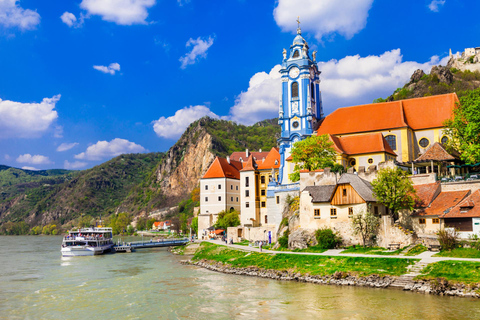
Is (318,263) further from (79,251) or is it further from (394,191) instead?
(79,251)

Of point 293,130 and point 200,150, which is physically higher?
point 200,150

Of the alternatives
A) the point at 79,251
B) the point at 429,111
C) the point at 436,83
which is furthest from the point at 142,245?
the point at 436,83

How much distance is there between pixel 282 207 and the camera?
4975cm

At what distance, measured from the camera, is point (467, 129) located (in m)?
40.3

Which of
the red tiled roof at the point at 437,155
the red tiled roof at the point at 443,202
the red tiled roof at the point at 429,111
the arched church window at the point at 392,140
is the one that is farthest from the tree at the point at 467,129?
the arched church window at the point at 392,140

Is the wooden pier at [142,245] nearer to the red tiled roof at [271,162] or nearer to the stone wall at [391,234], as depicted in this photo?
the red tiled roof at [271,162]

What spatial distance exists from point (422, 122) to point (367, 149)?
835 cm

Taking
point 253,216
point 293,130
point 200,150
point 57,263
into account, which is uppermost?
point 200,150

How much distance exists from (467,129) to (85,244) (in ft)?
170

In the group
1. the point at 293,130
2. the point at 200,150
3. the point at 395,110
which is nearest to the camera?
the point at 395,110

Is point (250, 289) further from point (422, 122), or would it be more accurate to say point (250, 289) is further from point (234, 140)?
point (234, 140)

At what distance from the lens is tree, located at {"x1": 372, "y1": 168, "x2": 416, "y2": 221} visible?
35594 mm

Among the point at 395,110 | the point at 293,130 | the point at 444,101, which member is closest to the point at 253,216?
the point at 293,130

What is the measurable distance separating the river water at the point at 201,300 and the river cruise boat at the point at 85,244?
68.5 ft
